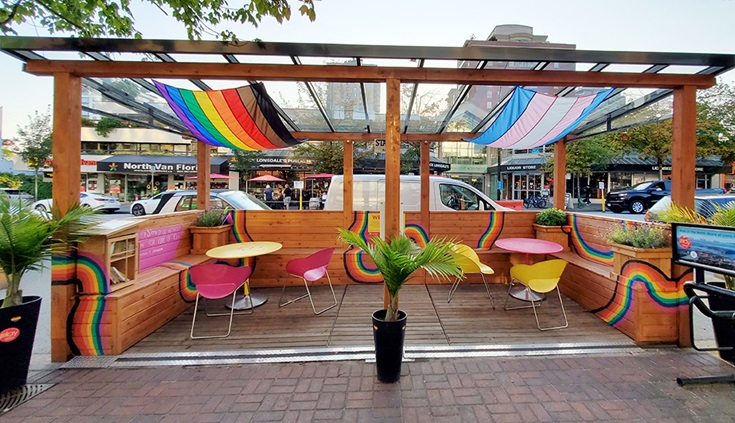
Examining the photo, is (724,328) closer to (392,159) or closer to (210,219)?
(392,159)

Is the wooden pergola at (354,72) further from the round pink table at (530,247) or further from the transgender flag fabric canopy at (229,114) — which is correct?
the round pink table at (530,247)

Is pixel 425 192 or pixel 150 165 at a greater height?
pixel 150 165

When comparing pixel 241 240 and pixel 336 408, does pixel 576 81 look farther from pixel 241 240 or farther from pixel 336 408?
pixel 241 240

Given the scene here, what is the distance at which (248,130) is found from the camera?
4.70m

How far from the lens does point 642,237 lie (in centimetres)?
324

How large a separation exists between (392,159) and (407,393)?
6.73 feet

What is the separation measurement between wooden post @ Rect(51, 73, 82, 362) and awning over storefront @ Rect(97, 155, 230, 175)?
14941 millimetres

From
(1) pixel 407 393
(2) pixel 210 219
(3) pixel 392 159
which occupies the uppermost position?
(3) pixel 392 159

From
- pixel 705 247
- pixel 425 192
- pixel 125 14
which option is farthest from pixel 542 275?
pixel 125 14

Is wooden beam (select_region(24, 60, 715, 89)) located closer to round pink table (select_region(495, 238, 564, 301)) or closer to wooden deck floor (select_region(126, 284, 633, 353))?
round pink table (select_region(495, 238, 564, 301))

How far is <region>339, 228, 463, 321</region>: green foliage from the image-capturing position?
2391 millimetres

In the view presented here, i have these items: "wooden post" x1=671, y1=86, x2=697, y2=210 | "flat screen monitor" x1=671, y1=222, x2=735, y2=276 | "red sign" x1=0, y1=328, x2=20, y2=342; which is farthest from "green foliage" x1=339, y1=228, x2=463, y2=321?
"wooden post" x1=671, y1=86, x2=697, y2=210

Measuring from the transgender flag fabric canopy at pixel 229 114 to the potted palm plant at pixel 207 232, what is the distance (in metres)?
1.31

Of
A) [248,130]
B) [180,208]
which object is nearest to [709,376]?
[248,130]
